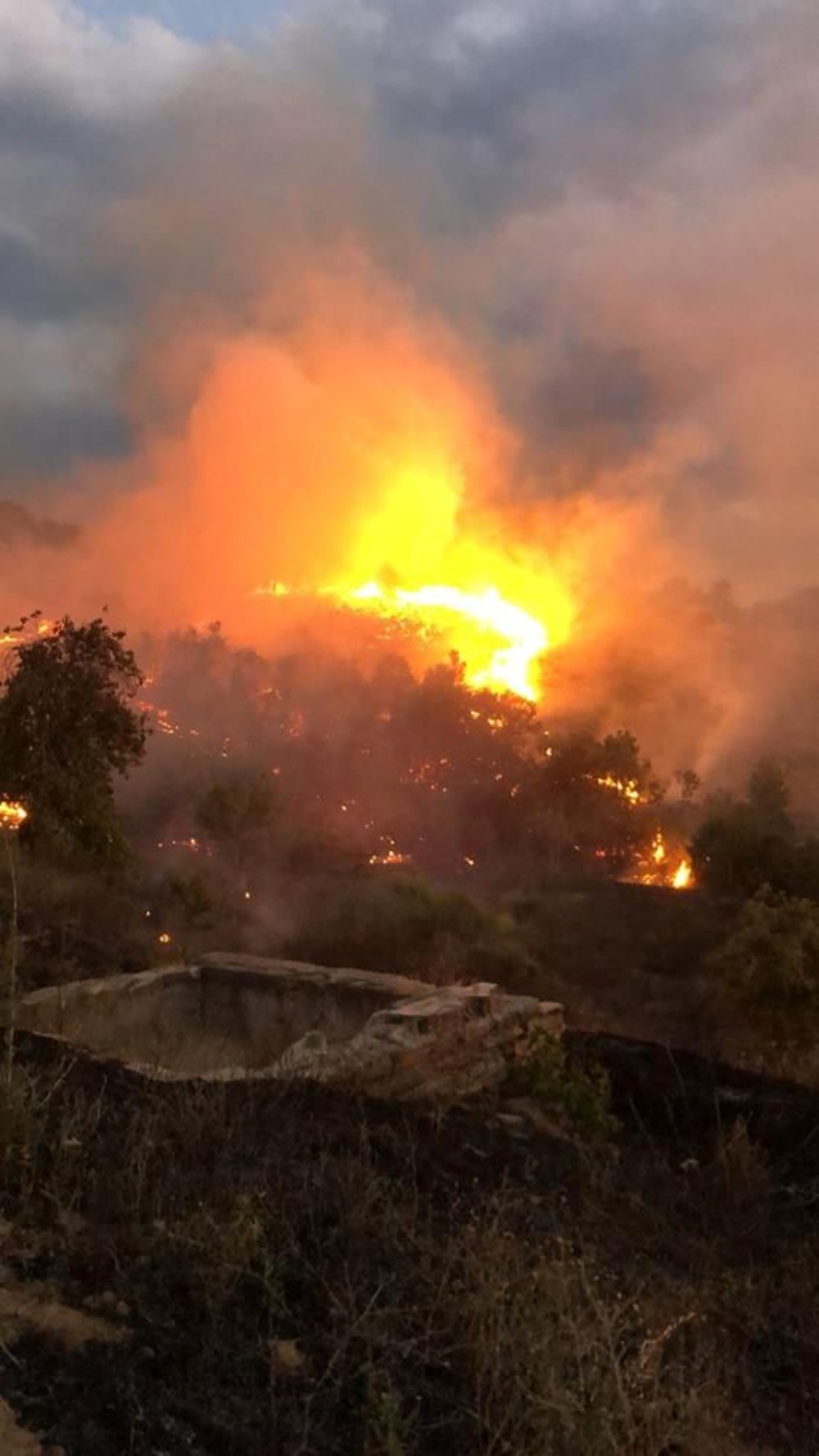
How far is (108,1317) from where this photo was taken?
4.45 meters

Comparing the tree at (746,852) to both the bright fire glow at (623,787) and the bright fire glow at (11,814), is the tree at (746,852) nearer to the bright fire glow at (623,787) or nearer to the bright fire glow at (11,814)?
the bright fire glow at (623,787)

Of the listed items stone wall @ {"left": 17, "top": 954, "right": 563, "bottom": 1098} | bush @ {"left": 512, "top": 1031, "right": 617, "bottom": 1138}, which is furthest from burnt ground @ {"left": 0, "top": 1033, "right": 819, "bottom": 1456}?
bush @ {"left": 512, "top": 1031, "right": 617, "bottom": 1138}

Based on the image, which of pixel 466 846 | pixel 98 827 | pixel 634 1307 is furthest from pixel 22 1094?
pixel 466 846

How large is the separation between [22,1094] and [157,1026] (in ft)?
30.2

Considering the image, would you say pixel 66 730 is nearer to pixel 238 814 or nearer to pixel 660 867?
pixel 238 814

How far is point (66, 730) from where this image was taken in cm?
1372

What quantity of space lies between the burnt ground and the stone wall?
2095 millimetres

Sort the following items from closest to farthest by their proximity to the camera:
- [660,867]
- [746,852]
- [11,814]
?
[11,814]
[746,852]
[660,867]

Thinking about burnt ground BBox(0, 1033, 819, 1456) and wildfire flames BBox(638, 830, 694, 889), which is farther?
wildfire flames BBox(638, 830, 694, 889)

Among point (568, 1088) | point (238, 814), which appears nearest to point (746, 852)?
point (238, 814)

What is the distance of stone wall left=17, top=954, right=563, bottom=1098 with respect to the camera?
11.1 metres

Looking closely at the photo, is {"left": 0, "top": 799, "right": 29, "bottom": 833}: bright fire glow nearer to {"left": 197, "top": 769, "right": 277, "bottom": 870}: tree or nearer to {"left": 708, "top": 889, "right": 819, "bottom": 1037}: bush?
{"left": 708, "top": 889, "right": 819, "bottom": 1037}: bush

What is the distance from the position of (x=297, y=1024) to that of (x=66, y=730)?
5.70m

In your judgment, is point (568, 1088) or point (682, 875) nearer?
point (568, 1088)
